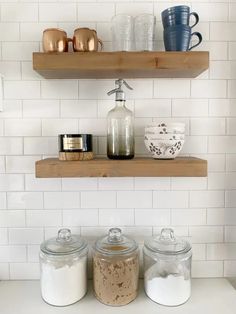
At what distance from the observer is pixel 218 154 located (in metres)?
1.08

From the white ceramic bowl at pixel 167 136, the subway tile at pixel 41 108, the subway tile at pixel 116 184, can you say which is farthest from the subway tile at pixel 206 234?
the subway tile at pixel 41 108

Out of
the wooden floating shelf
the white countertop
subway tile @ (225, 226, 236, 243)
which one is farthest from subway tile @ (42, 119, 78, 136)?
subway tile @ (225, 226, 236, 243)

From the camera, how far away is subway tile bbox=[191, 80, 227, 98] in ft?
3.50

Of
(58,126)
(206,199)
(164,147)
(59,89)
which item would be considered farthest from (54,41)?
(206,199)

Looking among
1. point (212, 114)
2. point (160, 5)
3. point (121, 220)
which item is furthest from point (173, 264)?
point (160, 5)

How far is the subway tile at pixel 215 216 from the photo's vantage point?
110 cm

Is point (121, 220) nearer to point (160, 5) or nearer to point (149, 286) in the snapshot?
point (149, 286)

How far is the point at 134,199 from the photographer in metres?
1.10

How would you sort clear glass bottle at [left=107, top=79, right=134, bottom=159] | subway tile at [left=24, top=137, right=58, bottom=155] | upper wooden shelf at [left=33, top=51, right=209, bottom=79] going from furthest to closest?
1. subway tile at [left=24, top=137, right=58, bottom=155]
2. clear glass bottle at [left=107, top=79, right=134, bottom=159]
3. upper wooden shelf at [left=33, top=51, right=209, bottom=79]

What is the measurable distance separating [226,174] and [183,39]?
577mm

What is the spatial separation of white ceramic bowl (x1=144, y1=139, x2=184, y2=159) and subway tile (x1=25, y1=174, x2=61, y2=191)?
1.42 ft

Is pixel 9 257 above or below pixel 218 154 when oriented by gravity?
below

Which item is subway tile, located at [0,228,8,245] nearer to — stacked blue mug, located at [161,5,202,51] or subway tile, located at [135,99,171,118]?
subway tile, located at [135,99,171,118]

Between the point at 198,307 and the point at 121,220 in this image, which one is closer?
the point at 198,307
